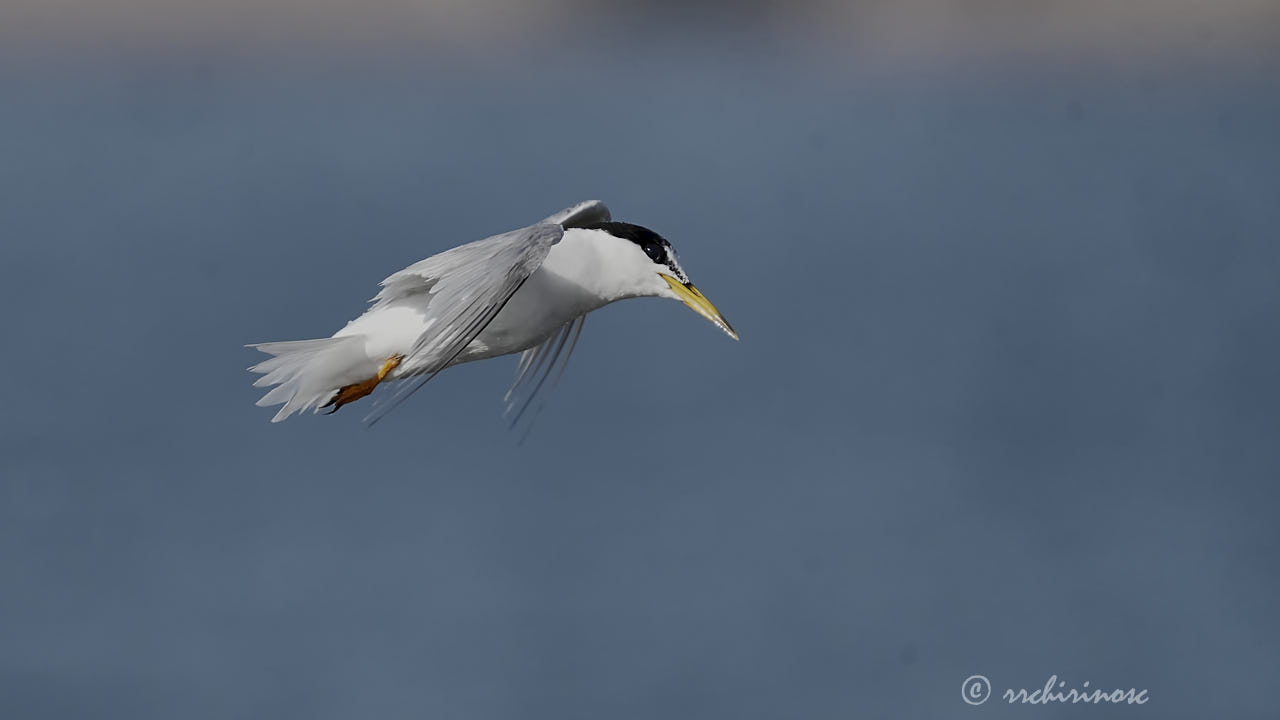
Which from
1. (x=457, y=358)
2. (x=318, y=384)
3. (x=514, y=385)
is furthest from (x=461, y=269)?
(x=514, y=385)

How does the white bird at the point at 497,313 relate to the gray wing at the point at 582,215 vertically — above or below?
below

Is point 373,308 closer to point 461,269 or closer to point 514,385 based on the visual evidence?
point 461,269

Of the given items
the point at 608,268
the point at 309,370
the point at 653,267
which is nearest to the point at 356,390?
the point at 309,370

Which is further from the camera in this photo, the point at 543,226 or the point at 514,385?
the point at 514,385

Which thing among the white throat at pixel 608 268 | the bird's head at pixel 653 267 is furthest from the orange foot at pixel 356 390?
the bird's head at pixel 653 267

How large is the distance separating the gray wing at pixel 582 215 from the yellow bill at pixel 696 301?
65cm

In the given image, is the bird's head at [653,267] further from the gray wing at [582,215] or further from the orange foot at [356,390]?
the orange foot at [356,390]

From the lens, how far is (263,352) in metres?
8.57

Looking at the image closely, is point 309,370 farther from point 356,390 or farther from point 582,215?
point 582,215

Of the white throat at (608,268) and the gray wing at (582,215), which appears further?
the gray wing at (582,215)

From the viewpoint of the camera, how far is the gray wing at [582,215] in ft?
28.8

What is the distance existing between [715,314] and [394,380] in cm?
149

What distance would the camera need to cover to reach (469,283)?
309 inches

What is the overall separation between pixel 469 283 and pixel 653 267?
974mm
